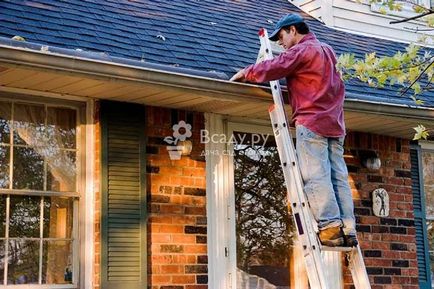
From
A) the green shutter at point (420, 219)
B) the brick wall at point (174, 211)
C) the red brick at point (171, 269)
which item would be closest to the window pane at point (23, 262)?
the brick wall at point (174, 211)

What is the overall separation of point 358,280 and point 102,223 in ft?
6.58

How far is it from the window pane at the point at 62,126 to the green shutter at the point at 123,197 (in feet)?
0.90

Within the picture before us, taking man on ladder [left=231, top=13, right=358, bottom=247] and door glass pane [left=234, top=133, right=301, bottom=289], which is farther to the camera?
door glass pane [left=234, top=133, right=301, bottom=289]

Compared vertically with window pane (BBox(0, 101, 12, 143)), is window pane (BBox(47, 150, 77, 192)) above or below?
below

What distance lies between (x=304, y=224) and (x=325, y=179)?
0.33m

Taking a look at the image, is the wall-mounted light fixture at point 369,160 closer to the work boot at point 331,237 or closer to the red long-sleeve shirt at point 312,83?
the red long-sleeve shirt at point 312,83

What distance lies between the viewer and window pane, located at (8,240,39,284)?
20.0 ft

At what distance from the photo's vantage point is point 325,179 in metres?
5.43

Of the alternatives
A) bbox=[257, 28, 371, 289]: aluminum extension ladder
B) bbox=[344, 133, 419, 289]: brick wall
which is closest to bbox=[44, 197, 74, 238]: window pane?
bbox=[257, 28, 371, 289]: aluminum extension ladder

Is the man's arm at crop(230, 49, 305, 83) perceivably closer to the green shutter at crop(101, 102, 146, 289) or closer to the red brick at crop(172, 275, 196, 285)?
the green shutter at crop(101, 102, 146, 289)

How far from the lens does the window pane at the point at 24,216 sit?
242 inches

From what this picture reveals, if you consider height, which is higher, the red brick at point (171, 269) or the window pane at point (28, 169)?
the window pane at point (28, 169)

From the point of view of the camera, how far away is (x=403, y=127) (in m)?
7.87

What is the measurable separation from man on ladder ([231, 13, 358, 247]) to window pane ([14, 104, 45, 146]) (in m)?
1.70
